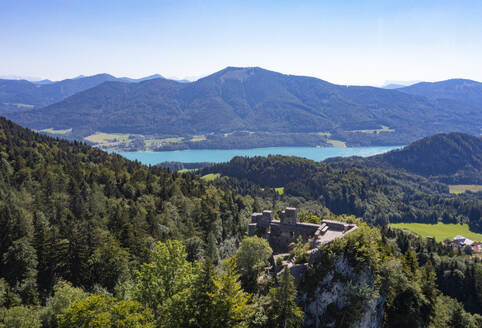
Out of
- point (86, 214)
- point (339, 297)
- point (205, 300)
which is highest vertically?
point (205, 300)

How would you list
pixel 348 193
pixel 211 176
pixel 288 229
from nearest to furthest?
pixel 288 229
pixel 348 193
pixel 211 176

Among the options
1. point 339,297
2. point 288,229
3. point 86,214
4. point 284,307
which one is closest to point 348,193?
point 86,214

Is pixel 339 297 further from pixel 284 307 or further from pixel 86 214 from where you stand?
pixel 86 214

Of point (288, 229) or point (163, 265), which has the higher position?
point (288, 229)

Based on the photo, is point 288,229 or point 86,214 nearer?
point 288,229

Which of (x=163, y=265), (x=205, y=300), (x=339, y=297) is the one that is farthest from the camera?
(x=163, y=265)

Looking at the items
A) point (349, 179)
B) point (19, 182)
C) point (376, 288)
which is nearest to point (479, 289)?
point (376, 288)
